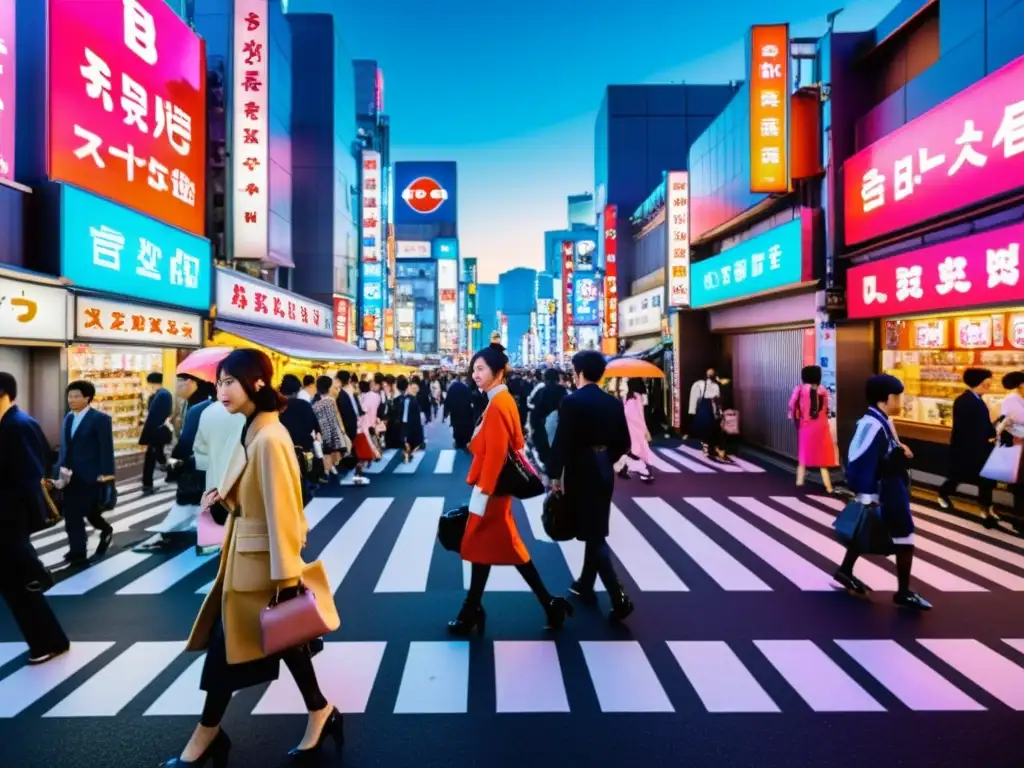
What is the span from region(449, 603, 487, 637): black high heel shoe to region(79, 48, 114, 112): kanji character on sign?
1086 cm

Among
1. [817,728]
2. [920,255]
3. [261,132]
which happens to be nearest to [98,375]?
[261,132]

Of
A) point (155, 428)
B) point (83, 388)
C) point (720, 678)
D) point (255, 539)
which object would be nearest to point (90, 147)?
point (155, 428)

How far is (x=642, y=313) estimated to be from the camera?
26281 mm

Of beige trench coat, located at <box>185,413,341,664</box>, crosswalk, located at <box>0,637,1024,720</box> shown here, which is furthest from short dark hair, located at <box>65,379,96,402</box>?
beige trench coat, located at <box>185,413,341,664</box>

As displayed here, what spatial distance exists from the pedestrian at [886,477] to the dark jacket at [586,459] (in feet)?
6.18

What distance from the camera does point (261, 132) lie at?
15.9m

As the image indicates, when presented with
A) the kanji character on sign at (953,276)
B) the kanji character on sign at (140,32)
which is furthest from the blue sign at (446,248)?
the kanji character on sign at (953,276)

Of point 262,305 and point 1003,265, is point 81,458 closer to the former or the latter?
point 1003,265

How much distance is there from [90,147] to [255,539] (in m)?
10.8

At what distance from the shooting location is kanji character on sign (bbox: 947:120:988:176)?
8.06 metres

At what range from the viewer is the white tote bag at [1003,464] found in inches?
290

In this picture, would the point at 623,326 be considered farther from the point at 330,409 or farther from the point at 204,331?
the point at 330,409

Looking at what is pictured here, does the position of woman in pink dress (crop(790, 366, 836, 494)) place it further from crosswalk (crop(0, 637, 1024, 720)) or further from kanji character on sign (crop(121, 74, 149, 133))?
kanji character on sign (crop(121, 74, 149, 133))

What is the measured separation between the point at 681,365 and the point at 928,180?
9.98 meters
